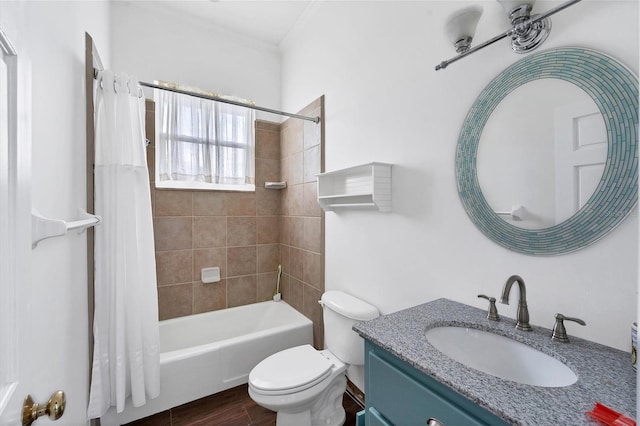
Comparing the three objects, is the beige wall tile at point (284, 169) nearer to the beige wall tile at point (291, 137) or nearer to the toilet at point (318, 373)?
the beige wall tile at point (291, 137)

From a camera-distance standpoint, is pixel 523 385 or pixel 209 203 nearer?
pixel 523 385

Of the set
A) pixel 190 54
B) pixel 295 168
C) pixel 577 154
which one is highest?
pixel 190 54

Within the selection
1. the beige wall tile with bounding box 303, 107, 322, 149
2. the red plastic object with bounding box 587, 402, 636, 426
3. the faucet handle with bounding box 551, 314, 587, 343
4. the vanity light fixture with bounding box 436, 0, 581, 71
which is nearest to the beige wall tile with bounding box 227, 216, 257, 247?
the beige wall tile with bounding box 303, 107, 322, 149

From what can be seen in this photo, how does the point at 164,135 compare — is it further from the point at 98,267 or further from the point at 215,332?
the point at 215,332

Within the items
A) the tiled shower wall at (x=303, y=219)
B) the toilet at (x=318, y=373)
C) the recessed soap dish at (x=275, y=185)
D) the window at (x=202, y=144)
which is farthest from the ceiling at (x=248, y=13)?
the toilet at (x=318, y=373)

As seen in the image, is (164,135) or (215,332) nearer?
(164,135)

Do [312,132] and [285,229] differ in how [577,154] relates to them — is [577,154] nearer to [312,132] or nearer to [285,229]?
[312,132]

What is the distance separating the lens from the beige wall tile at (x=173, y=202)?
2.31 m

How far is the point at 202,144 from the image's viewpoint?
2.46 metres

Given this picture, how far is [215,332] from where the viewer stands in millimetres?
2475

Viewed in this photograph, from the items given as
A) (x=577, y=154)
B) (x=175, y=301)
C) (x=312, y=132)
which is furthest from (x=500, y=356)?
(x=175, y=301)

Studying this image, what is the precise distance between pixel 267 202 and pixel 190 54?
150 cm

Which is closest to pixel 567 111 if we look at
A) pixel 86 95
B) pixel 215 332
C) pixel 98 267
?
pixel 86 95

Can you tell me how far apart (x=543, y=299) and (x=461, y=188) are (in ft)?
1.64
